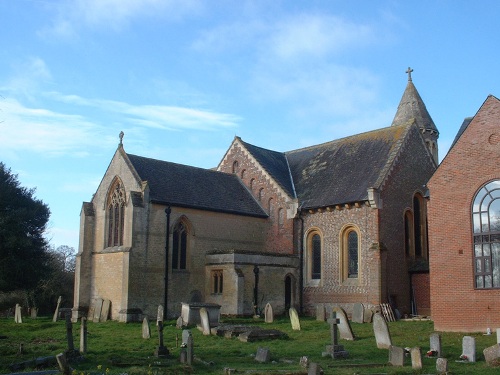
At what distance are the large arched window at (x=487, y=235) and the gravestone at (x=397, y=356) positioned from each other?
9988mm

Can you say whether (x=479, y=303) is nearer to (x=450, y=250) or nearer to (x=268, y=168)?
(x=450, y=250)

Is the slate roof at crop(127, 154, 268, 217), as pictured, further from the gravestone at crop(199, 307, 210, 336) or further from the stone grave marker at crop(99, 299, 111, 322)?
the gravestone at crop(199, 307, 210, 336)

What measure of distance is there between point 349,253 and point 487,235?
10.9 meters

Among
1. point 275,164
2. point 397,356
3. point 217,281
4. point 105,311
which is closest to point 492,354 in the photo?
point 397,356

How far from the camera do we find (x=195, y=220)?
1369 inches

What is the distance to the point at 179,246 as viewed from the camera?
112ft

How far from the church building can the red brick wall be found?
6398 mm

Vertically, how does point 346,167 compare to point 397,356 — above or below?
above

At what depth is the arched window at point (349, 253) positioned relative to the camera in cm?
3316

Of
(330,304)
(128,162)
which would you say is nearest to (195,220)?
(128,162)

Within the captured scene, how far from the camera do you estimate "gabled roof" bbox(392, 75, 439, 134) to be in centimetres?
4638

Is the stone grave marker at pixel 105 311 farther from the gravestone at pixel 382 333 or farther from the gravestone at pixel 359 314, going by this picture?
the gravestone at pixel 382 333

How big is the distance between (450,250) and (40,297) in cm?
3428

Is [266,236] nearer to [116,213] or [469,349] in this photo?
[116,213]
